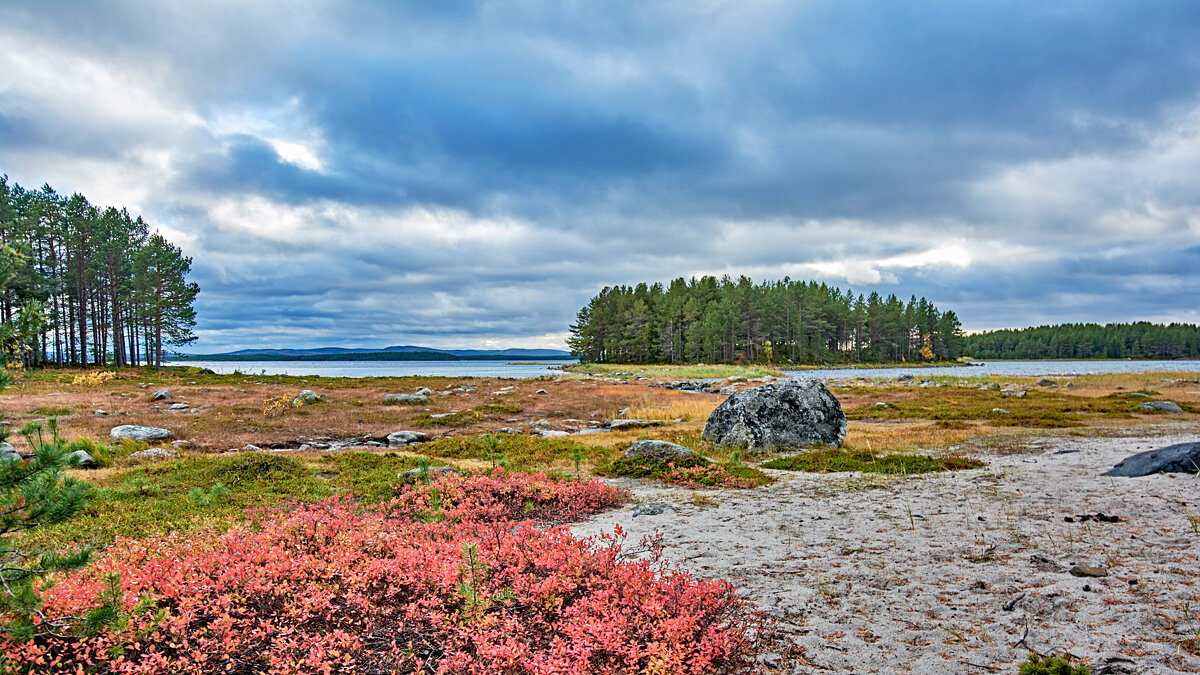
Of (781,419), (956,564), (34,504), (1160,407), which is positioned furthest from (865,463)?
(1160,407)

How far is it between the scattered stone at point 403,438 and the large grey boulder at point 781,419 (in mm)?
11020

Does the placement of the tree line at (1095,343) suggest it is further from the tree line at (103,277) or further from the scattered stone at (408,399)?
the tree line at (103,277)

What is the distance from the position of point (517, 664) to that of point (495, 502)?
6.29m

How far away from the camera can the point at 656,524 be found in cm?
922

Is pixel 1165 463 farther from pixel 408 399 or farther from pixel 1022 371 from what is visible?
pixel 1022 371

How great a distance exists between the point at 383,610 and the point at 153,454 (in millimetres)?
15104

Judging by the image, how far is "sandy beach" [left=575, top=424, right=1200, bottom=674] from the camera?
465 centimetres

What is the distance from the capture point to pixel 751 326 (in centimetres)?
11731

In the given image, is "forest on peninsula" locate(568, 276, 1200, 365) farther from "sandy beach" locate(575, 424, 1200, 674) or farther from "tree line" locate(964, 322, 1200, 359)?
"sandy beach" locate(575, 424, 1200, 674)

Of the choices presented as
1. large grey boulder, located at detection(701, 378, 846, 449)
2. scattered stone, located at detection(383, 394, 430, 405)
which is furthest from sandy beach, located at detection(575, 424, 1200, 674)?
scattered stone, located at detection(383, 394, 430, 405)

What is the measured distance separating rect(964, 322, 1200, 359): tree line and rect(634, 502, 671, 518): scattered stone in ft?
670

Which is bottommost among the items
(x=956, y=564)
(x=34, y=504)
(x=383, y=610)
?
(x=956, y=564)

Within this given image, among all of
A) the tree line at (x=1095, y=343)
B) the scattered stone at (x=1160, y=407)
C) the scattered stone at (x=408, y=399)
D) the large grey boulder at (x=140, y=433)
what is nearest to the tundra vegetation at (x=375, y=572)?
the large grey boulder at (x=140, y=433)

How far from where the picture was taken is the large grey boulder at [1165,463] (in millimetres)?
10438
